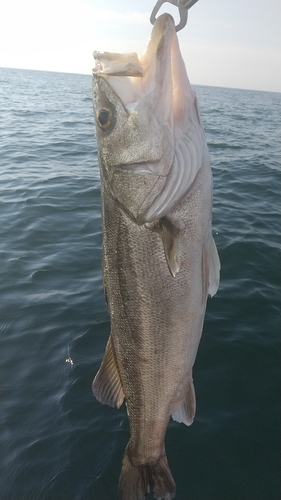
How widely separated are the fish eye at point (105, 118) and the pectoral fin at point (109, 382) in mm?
1378

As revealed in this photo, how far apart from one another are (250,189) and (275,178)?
4.81 feet

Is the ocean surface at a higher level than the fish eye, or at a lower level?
lower

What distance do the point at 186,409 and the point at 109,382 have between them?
0.56 m

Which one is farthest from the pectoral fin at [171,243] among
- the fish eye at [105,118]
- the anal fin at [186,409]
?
the anal fin at [186,409]

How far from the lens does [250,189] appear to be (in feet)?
34.2

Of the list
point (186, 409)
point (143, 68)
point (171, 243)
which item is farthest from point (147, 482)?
point (143, 68)

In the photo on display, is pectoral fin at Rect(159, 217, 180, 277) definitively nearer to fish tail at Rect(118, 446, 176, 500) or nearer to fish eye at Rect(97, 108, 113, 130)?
fish eye at Rect(97, 108, 113, 130)

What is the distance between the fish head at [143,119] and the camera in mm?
1968

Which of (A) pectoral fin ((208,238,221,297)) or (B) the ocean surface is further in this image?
(B) the ocean surface

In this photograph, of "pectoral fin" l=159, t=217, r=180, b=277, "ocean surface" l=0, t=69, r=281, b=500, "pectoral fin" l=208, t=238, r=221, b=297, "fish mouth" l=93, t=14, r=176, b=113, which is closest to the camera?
"fish mouth" l=93, t=14, r=176, b=113

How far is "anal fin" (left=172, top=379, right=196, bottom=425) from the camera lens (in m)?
2.49

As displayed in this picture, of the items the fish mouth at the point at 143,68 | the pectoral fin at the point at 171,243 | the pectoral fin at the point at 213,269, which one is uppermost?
the fish mouth at the point at 143,68

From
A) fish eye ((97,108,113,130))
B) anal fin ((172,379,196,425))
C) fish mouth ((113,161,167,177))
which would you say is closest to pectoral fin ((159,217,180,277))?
fish mouth ((113,161,167,177))

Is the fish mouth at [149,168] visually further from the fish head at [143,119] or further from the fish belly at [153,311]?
the fish belly at [153,311]
